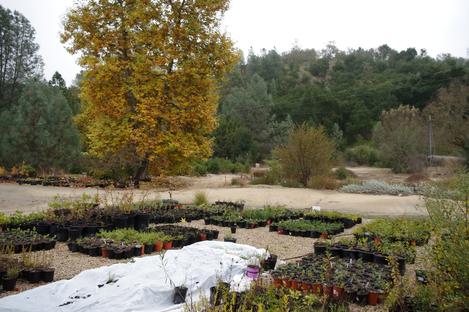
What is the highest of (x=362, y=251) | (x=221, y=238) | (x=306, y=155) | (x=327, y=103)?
(x=327, y=103)

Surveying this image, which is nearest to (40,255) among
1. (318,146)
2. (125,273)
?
(125,273)

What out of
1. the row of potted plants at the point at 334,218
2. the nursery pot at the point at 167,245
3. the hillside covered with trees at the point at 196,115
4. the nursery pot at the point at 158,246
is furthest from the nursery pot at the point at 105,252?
the hillside covered with trees at the point at 196,115

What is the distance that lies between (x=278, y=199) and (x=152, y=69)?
661 cm

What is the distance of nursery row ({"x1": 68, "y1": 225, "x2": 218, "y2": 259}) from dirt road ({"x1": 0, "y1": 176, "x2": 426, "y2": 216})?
15.2 feet

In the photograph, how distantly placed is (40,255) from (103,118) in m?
10.9

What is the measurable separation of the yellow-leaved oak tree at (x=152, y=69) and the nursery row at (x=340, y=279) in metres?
11.2

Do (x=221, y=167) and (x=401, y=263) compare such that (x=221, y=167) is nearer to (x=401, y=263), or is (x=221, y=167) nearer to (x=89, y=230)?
(x=89, y=230)

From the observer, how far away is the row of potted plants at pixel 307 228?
9188mm

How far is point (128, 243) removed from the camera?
24.1 feet

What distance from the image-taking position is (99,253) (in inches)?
278

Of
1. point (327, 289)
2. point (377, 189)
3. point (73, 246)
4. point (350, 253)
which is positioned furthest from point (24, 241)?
point (377, 189)

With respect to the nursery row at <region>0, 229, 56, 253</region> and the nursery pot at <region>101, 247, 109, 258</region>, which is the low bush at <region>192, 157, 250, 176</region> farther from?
the nursery pot at <region>101, 247, 109, 258</region>

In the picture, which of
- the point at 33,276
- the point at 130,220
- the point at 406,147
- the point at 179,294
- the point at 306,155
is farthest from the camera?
the point at 406,147

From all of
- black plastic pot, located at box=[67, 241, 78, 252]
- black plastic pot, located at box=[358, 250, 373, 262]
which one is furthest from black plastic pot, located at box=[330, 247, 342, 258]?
black plastic pot, located at box=[67, 241, 78, 252]
